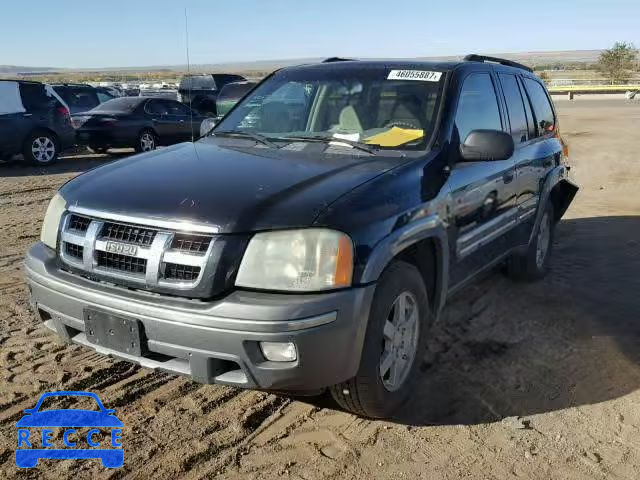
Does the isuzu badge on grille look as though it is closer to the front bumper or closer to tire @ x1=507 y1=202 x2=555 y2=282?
the front bumper

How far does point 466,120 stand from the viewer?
3.96m

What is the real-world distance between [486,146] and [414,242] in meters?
0.85

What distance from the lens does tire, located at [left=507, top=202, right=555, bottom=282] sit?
17.6 feet

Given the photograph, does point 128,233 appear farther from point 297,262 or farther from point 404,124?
point 404,124

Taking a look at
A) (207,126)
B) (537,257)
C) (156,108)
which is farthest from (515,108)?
(156,108)

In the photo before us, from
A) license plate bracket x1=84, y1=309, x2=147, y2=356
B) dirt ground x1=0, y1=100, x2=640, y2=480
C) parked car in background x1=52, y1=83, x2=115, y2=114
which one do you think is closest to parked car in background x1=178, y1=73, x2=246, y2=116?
parked car in background x1=52, y1=83, x2=115, y2=114

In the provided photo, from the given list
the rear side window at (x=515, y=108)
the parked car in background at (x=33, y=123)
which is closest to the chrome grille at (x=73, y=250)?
the rear side window at (x=515, y=108)

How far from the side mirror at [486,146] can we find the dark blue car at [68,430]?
247cm

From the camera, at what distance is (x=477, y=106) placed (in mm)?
4195

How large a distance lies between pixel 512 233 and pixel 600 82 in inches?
2047

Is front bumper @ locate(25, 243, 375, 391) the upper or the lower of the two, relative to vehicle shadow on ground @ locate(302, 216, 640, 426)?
upper

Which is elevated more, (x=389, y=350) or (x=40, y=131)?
(x=40, y=131)

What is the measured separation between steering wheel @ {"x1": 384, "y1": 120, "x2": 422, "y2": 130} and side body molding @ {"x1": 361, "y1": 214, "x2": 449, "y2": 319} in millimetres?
666

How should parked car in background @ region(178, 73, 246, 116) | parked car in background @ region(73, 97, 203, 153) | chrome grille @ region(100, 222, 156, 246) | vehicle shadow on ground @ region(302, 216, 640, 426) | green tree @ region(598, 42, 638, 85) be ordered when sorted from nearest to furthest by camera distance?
chrome grille @ region(100, 222, 156, 246), vehicle shadow on ground @ region(302, 216, 640, 426), parked car in background @ region(73, 97, 203, 153), parked car in background @ region(178, 73, 246, 116), green tree @ region(598, 42, 638, 85)
